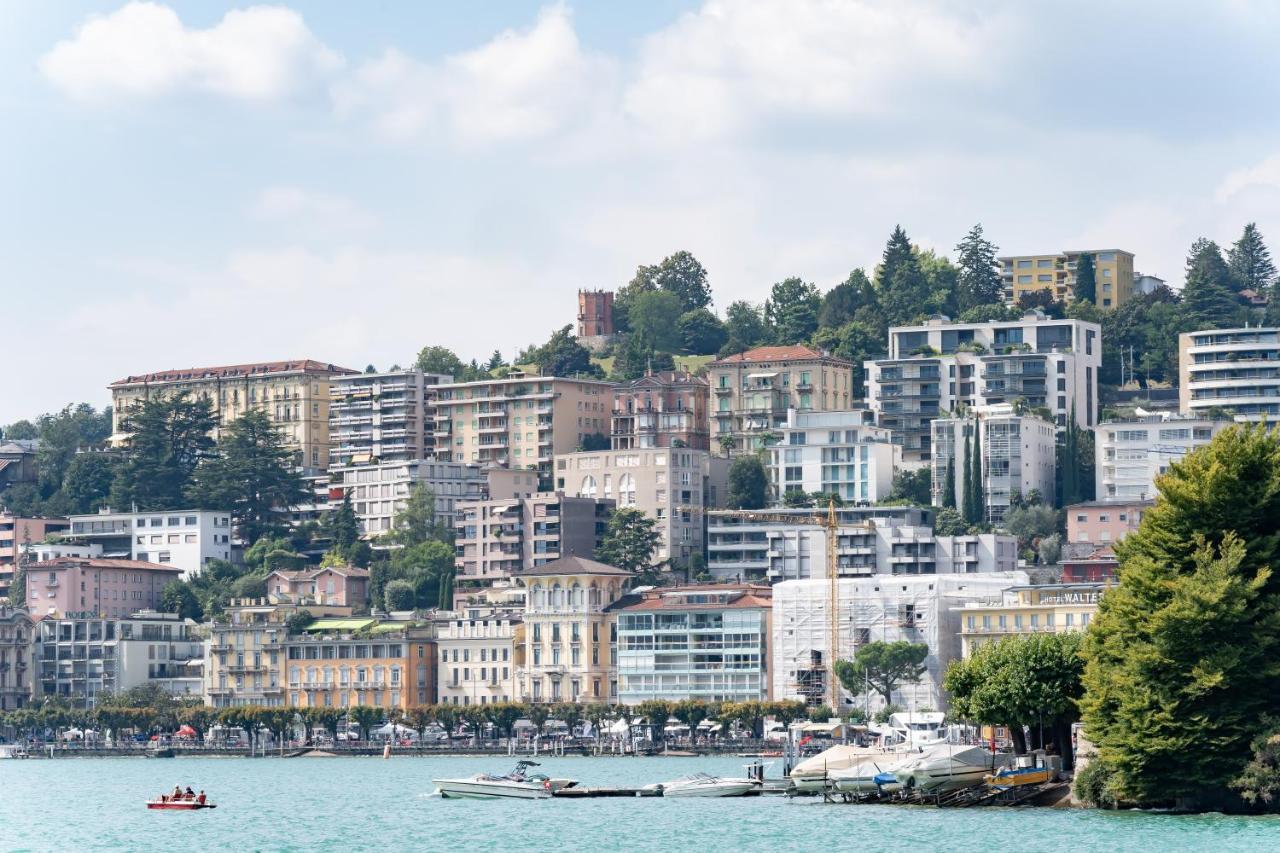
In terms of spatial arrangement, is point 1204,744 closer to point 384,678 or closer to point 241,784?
point 241,784

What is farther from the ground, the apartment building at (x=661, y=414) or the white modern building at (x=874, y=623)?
the apartment building at (x=661, y=414)

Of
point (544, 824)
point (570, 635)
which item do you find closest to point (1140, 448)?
point (570, 635)

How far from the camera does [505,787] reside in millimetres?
92625

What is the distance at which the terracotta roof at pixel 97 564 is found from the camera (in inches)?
6585

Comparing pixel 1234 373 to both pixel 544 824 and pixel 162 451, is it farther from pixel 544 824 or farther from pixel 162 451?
pixel 544 824

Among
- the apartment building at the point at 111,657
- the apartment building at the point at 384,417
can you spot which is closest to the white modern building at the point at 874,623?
the apartment building at the point at 111,657

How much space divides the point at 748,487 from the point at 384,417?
37901mm

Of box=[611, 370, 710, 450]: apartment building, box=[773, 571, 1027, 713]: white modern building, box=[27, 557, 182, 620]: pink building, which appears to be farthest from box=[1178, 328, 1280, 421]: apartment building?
box=[27, 557, 182, 620]: pink building

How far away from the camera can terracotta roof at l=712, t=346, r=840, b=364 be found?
175875 millimetres

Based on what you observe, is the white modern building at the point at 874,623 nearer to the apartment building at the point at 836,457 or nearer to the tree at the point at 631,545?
the tree at the point at 631,545

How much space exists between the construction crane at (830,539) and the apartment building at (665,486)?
39.0 inches

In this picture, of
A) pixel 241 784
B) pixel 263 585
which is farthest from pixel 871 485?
pixel 241 784

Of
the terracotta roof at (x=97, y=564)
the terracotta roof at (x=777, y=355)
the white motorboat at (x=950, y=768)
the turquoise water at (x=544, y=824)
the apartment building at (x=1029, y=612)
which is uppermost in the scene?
the terracotta roof at (x=777, y=355)

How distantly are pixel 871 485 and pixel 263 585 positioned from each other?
37402 millimetres
